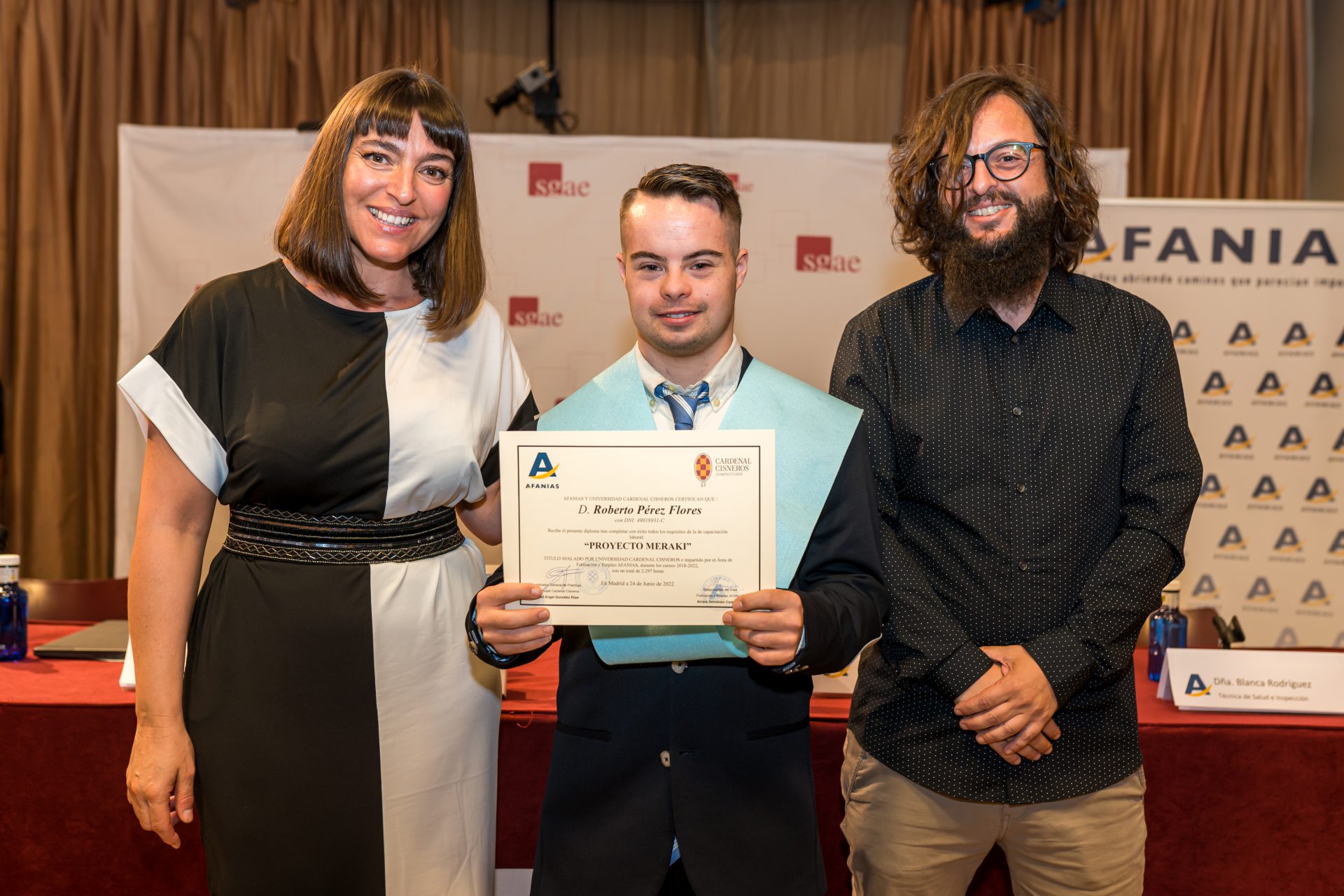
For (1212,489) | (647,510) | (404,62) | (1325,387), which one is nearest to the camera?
(647,510)

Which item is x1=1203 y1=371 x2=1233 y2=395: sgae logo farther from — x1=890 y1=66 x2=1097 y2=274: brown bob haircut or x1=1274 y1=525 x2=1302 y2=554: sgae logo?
x1=890 y1=66 x2=1097 y2=274: brown bob haircut

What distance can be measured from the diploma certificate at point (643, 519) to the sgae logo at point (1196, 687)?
146 cm

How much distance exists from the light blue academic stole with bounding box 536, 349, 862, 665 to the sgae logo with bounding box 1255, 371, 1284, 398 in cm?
396

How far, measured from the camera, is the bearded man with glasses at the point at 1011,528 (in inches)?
73.9

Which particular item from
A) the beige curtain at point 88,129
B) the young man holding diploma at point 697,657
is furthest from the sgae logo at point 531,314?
the young man holding diploma at point 697,657

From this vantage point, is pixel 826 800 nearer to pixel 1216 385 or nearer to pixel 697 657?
pixel 697 657

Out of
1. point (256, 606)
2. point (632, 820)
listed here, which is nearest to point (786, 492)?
point (632, 820)

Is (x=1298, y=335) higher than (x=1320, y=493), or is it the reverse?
(x=1298, y=335)

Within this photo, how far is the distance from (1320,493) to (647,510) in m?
4.50

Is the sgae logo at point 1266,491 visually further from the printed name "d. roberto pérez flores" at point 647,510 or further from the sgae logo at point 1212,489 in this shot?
the printed name "d. roberto pérez flores" at point 647,510

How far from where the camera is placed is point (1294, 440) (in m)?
4.93

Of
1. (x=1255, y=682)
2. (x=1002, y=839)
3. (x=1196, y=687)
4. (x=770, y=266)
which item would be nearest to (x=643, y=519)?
(x=1002, y=839)

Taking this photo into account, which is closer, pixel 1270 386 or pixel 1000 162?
pixel 1000 162
